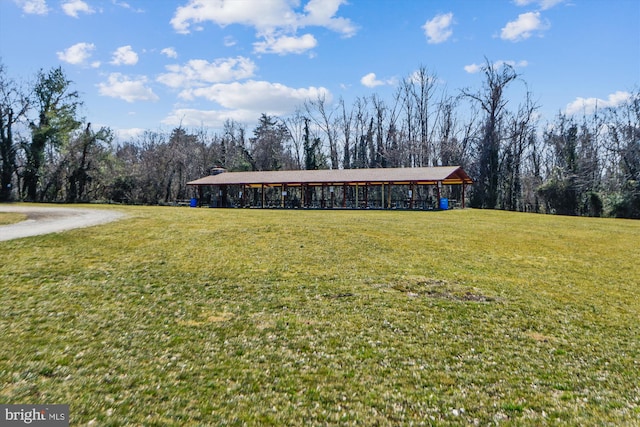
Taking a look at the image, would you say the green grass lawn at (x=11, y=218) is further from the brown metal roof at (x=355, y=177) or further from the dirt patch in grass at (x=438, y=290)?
the brown metal roof at (x=355, y=177)

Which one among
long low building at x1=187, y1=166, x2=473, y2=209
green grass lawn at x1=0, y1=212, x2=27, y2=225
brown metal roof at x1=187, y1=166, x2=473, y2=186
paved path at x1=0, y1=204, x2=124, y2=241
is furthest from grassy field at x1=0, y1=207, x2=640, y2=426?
long low building at x1=187, y1=166, x2=473, y2=209

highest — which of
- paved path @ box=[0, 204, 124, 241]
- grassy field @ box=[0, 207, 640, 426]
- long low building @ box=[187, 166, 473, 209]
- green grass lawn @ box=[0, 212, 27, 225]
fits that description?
long low building @ box=[187, 166, 473, 209]

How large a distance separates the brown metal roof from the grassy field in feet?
66.9

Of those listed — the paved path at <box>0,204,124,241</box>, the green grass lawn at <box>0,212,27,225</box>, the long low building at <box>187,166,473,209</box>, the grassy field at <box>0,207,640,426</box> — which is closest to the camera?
the grassy field at <box>0,207,640,426</box>

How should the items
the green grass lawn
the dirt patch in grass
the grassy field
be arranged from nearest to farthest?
the grassy field, the dirt patch in grass, the green grass lawn

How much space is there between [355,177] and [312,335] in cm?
2844

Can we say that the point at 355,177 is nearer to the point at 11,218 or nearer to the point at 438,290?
the point at 11,218

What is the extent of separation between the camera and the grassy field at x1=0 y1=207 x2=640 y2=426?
3553mm

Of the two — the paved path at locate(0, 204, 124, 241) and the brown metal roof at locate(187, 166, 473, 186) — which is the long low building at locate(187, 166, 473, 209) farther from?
the paved path at locate(0, 204, 124, 241)

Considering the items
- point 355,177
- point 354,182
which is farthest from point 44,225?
point 355,177

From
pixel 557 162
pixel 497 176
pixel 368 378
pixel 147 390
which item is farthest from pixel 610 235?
pixel 557 162

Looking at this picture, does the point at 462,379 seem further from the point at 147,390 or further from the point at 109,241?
the point at 109,241

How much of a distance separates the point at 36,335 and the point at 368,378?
423cm

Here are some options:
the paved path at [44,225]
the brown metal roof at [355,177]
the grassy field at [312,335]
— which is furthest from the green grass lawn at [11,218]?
the brown metal roof at [355,177]
